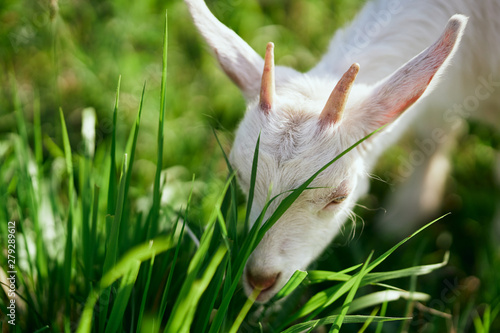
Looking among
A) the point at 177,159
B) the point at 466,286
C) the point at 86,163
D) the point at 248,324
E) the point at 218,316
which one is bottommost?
the point at 466,286

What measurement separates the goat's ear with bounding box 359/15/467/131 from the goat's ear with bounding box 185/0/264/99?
617mm

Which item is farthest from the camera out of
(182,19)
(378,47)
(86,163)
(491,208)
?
(182,19)

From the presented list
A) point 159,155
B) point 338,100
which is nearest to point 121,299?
point 159,155

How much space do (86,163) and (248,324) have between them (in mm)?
1238

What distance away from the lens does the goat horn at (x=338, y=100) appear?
1.91 m

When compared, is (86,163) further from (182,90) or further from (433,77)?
(182,90)

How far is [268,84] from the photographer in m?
2.12

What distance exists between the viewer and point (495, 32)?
10.1 feet

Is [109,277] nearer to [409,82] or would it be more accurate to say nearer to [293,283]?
[293,283]

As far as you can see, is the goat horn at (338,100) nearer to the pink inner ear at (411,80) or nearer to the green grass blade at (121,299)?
the pink inner ear at (411,80)

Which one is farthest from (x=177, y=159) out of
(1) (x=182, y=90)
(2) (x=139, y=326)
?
(2) (x=139, y=326)

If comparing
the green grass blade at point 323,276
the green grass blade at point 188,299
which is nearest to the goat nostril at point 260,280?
the green grass blade at point 323,276

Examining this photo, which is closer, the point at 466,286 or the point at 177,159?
the point at 466,286

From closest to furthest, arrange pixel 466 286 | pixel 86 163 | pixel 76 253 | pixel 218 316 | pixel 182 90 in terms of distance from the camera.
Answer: pixel 218 316 < pixel 76 253 < pixel 86 163 < pixel 466 286 < pixel 182 90
